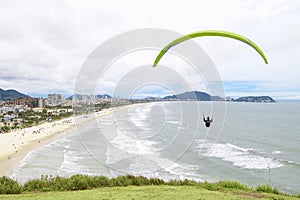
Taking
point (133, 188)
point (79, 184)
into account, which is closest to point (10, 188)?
point (79, 184)

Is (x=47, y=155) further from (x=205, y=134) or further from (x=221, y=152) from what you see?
(x=205, y=134)

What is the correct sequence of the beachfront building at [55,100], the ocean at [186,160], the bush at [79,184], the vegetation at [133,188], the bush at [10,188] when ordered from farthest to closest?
1. the beachfront building at [55,100]
2. the ocean at [186,160]
3. the bush at [79,184]
4. the bush at [10,188]
5. the vegetation at [133,188]

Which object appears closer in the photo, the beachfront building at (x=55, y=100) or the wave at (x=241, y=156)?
the wave at (x=241, y=156)

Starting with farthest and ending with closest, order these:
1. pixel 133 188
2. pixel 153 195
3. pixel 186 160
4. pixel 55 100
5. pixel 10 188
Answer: pixel 55 100, pixel 186 160, pixel 10 188, pixel 133 188, pixel 153 195

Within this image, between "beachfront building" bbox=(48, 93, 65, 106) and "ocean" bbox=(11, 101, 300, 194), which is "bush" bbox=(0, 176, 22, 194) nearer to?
"ocean" bbox=(11, 101, 300, 194)

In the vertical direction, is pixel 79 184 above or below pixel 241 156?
above

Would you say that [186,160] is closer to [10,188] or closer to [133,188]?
[133,188]

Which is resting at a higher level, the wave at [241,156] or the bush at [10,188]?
the bush at [10,188]

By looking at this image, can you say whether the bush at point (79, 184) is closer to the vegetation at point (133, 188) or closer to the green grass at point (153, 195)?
the vegetation at point (133, 188)

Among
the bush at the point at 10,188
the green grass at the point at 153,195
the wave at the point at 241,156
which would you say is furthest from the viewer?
the wave at the point at 241,156

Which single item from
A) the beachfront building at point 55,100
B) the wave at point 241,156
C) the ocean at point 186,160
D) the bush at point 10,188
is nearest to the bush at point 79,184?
the bush at point 10,188

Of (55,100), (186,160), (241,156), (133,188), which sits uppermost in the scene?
(55,100)
